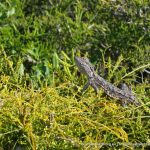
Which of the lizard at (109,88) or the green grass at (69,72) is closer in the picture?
the green grass at (69,72)

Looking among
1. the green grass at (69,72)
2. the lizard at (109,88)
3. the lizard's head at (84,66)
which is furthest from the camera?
the lizard's head at (84,66)

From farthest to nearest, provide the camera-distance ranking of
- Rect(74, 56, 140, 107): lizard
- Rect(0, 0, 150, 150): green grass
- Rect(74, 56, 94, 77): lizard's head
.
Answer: Rect(74, 56, 94, 77): lizard's head < Rect(74, 56, 140, 107): lizard < Rect(0, 0, 150, 150): green grass

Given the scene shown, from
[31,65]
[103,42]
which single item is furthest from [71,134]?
[103,42]

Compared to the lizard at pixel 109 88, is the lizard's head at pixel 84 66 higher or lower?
higher

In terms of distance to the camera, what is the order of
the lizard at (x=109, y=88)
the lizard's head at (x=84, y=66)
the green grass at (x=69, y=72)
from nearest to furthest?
the green grass at (x=69, y=72) < the lizard at (x=109, y=88) < the lizard's head at (x=84, y=66)

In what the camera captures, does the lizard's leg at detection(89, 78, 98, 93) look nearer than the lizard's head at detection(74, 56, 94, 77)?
Yes

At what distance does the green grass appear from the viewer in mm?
1984

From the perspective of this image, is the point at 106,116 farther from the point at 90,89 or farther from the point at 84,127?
the point at 90,89

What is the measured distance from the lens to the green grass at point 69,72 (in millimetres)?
1984

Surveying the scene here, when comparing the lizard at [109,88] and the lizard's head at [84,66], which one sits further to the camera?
the lizard's head at [84,66]

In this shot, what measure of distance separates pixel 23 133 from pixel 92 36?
65.4 inches

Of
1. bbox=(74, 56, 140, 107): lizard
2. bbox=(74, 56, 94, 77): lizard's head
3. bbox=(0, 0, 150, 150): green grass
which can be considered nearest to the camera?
bbox=(0, 0, 150, 150): green grass

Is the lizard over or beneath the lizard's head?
beneath

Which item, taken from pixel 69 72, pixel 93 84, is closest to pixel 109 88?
pixel 93 84
